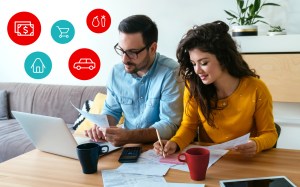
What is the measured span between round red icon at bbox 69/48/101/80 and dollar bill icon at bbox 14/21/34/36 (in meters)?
0.53

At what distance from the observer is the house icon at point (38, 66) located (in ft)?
10.9

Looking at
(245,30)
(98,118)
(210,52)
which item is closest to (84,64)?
(245,30)

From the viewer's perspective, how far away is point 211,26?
1324mm

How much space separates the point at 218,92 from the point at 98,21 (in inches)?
76.0

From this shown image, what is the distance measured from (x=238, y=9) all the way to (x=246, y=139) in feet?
5.82

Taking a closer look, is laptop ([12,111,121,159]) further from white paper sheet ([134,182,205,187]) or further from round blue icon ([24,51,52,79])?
round blue icon ([24,51,52,79])

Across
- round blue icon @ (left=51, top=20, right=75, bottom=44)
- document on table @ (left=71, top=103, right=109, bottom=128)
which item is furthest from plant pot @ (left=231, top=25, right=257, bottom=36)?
round blue icon @ (left=51, top=20, right=75, bottom=44)

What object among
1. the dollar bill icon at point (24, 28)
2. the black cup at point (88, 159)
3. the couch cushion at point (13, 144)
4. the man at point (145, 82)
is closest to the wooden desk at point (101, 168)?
the black cup at point (88, 159)

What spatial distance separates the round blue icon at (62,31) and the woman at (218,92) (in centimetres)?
201

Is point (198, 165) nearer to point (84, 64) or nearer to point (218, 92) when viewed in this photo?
point (218, 92)

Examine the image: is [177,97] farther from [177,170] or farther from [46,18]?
[46,18]

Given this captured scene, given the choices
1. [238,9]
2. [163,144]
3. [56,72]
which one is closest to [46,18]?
[56,72]

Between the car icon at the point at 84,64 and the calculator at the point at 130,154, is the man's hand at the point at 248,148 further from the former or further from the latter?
the car icon at the point at 84,64

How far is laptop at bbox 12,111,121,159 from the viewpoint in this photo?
114 centimetres
